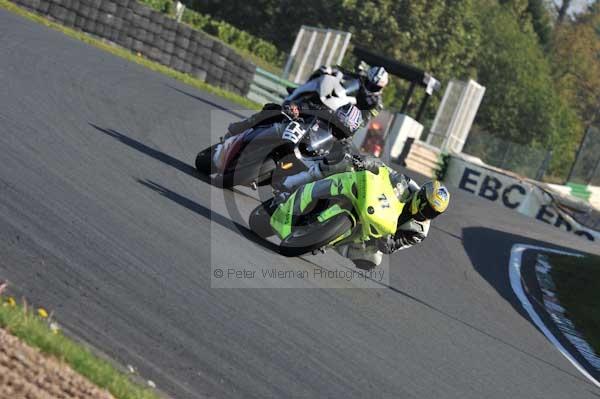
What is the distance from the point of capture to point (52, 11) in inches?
898

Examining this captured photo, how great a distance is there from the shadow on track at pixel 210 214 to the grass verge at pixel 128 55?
1267 cm

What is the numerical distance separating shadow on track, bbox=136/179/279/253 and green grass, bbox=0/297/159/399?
432 centimetres

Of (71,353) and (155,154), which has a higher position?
(155,154)

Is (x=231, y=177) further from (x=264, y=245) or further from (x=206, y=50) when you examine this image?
(x=206, y=50)

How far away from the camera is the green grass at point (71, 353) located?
180 inches

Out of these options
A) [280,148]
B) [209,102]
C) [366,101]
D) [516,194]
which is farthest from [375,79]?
[516,194]

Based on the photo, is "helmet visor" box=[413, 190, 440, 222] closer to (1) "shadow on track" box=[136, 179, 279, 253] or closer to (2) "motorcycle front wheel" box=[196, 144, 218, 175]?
(1) "shadow on track" box=[136, 179, 279, 253]

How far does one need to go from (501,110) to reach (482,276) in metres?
44.5

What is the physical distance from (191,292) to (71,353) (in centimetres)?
209

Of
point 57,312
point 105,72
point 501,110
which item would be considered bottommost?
point 57,312

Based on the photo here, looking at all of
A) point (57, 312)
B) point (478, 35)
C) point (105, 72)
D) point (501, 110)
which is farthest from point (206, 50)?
point (501, 110)

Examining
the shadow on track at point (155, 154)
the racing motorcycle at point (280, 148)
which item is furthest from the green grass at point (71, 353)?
the shadow on track at point (155, 154)

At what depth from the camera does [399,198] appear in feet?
29.2

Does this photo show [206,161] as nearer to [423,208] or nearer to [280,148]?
[280,148]
